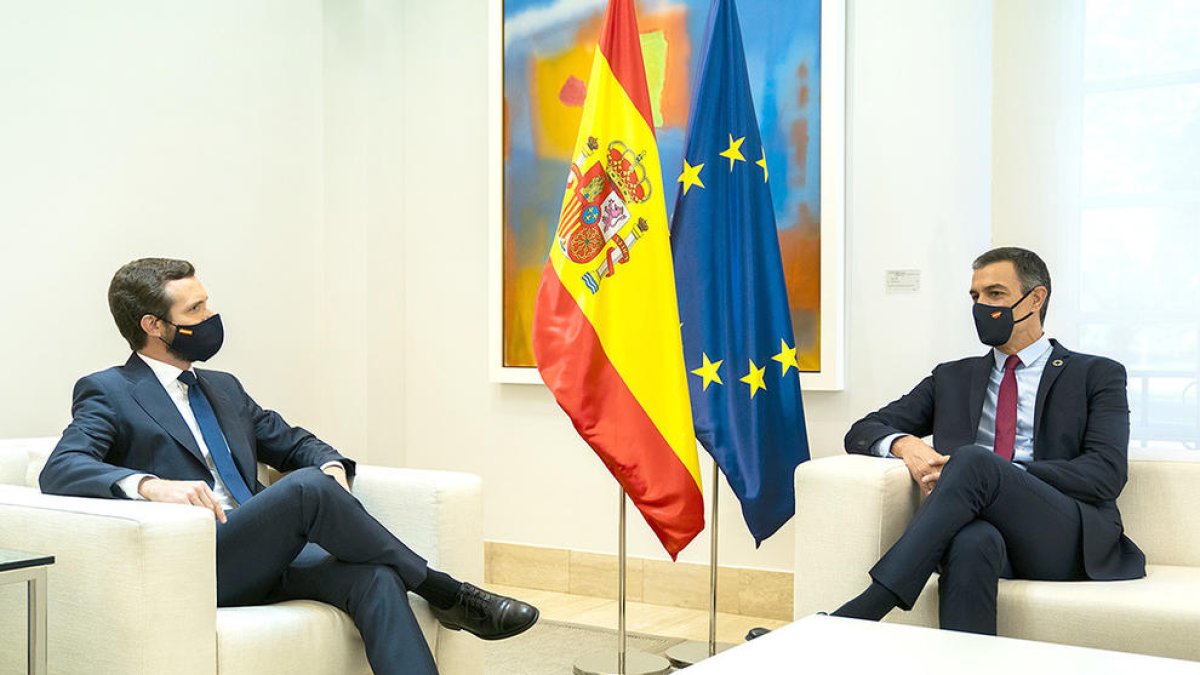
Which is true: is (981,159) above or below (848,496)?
above

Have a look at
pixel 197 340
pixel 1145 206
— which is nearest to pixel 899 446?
pixel 1145 206

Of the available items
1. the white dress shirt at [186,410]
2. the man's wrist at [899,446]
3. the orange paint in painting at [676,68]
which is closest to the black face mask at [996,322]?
the man's wrist at [899,446]

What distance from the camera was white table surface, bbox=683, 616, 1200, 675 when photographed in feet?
7.00

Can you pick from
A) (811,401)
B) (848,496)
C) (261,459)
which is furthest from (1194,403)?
(261,459)

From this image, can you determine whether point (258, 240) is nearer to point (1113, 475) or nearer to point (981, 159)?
point (981, 159)

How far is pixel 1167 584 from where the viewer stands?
297cm

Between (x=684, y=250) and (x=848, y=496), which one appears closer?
(x=848, y=496)

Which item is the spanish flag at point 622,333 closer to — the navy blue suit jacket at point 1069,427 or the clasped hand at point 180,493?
the navy blue suit jacket at point 1069,427

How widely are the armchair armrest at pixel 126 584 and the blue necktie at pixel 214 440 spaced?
19.0 inches

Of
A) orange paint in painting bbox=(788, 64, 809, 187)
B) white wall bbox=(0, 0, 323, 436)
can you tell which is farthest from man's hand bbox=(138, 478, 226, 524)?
orange paint in painting bbox=(788, 64, 809, 187)

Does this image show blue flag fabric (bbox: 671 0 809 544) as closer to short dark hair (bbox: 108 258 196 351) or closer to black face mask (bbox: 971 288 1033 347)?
black face mask (bbox: 971 288 1033 347)

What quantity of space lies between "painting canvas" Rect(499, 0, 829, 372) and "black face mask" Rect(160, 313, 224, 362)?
185 centimetres

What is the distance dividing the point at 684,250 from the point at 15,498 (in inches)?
78.2

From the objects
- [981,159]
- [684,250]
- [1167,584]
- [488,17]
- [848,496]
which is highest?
[488,17]
